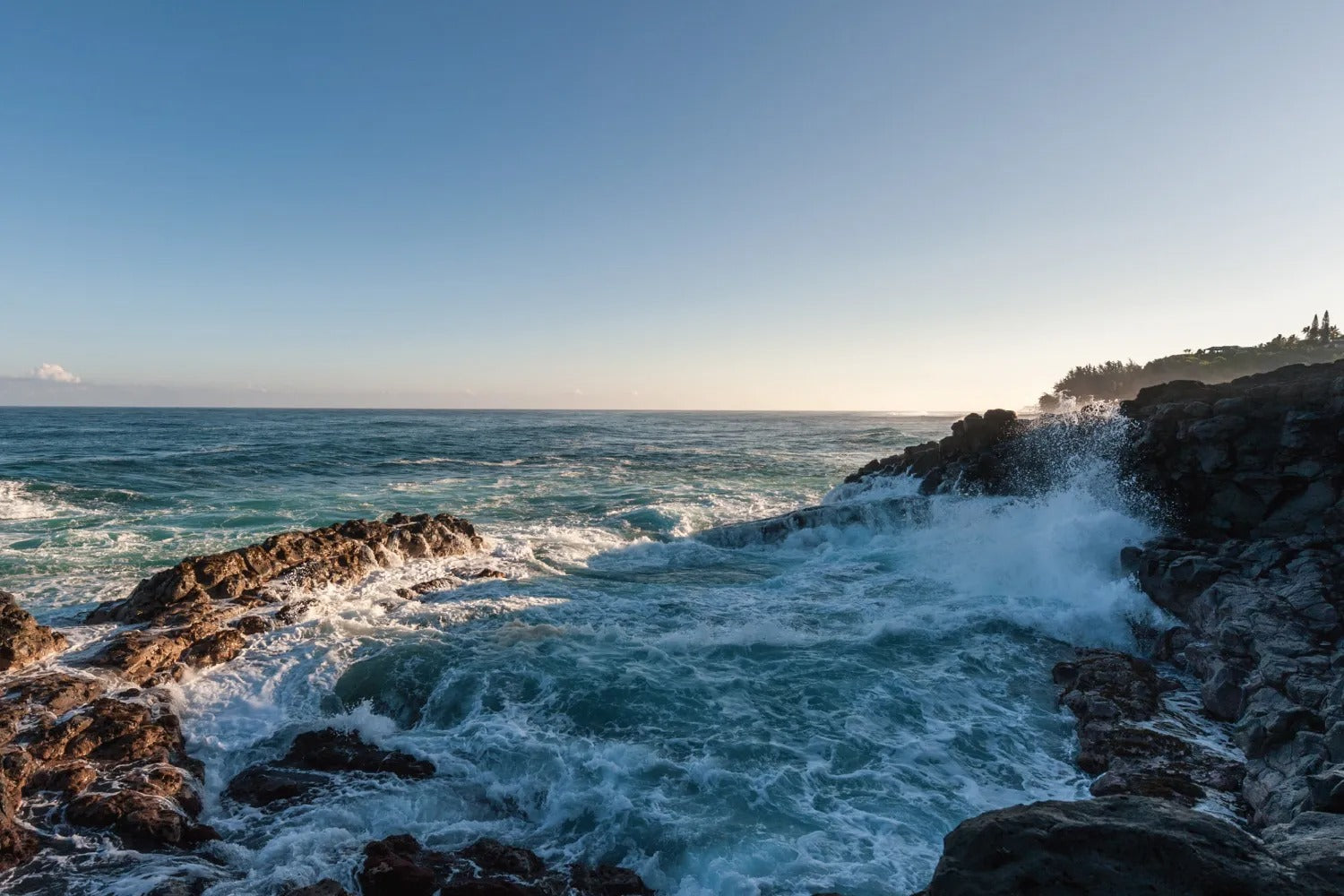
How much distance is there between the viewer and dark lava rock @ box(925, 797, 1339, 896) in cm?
360

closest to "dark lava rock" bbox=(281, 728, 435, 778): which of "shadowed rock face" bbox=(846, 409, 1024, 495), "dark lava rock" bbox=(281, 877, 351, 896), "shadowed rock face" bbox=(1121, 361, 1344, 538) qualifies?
"dark lava rock" bbox=(281, 877, 351, 896)

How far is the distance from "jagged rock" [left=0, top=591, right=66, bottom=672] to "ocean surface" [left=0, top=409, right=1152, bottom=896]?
2057 millimetres

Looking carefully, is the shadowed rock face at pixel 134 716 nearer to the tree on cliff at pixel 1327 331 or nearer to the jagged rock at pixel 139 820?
the jagged rock at pixel 139 820

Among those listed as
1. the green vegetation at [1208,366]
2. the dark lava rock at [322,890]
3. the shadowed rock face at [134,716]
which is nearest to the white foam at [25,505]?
the shadowed rock face at [134,716]

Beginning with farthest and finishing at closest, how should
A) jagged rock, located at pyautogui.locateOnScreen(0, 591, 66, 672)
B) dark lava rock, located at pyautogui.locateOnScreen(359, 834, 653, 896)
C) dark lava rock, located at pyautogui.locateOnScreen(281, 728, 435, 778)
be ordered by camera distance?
jagged rock, located at pyautogui.locateOnScreen(0, 591, 66, 672) → dark lava rock, located at pyautogui.locateOnScreen(281, 728, 435, 778) → dark lava rock, located at pyautogui.locateOnScreen(359, 834, 653, 896)

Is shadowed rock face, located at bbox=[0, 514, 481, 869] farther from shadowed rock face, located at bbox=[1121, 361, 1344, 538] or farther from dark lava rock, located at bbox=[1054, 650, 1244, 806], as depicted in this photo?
shadowed rock face, located at bbox=[1121, 361, 1344, 538]

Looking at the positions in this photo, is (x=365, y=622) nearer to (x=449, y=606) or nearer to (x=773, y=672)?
(x=449, y=606)

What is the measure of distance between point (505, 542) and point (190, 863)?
13146 mm

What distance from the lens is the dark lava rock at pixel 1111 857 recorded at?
11.8 feet

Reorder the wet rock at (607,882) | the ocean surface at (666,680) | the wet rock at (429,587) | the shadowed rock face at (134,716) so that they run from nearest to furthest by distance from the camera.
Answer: the wet rock at (607,882)
the shadowed rock face at (134,716)
the ocean surface at (666,680)
the wet rock at (429,587)

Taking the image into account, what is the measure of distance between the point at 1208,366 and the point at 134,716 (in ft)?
197

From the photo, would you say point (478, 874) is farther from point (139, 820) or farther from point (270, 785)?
point (139, 820)

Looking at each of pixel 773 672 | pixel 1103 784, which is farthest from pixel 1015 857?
pixel 773 672

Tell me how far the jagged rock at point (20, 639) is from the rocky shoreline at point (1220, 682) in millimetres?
11589
